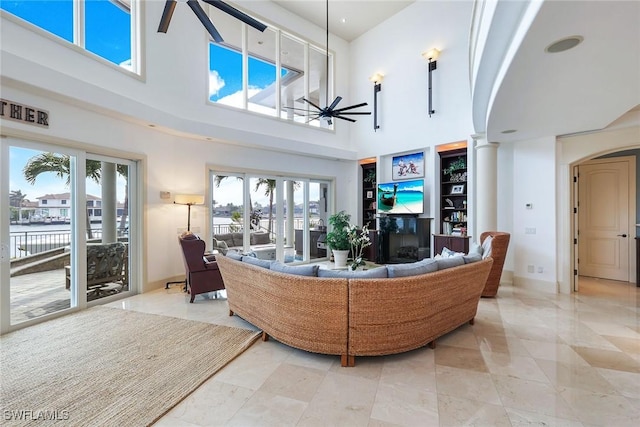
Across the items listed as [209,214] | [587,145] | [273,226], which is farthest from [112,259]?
[587,145]

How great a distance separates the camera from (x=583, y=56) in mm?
2373

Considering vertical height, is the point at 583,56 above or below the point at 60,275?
above

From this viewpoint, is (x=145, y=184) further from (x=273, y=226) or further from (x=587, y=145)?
(x=587, y=145)

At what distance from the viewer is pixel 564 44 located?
2197 millimetres

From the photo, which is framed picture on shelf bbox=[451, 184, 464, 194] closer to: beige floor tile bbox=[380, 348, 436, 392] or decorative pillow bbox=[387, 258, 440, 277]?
decorative pillow bbox=[387, 258, 440, 277]

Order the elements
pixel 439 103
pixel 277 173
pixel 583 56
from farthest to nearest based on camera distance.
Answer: pixel 277 173
pixel 439 103
pixel 583 56

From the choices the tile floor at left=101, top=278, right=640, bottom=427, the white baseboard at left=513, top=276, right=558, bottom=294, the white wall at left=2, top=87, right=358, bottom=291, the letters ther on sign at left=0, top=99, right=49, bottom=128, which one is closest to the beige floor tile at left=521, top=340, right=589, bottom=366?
the tile floor at left=101, top=278, right=640, bottom=427

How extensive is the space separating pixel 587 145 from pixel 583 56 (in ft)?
10.8

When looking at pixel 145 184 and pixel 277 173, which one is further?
pixel 277 173

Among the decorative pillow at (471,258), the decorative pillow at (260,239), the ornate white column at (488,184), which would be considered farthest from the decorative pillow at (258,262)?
the ornate white column at (488,184)

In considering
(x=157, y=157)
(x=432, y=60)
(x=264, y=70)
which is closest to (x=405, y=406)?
(x=157, y=157)

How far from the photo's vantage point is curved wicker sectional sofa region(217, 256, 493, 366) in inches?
102

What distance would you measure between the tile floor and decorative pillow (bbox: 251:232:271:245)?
363 cm

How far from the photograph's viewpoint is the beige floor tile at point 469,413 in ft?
6.41
